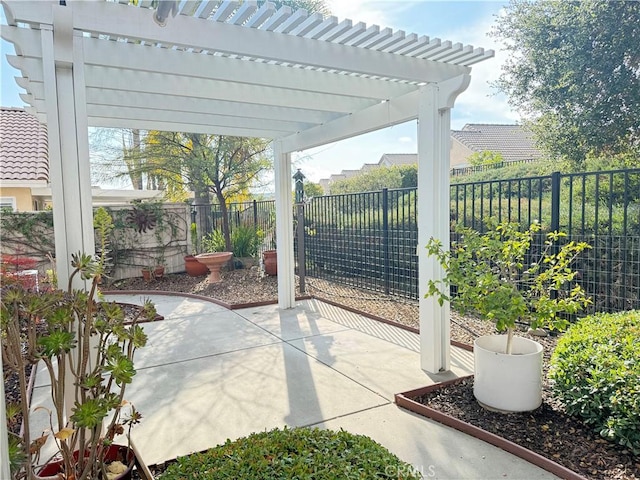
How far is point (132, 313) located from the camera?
6.14 m

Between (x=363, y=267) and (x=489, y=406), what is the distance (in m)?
4.30

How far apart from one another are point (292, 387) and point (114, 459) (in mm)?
1616

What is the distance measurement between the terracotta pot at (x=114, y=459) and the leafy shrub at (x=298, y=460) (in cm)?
41

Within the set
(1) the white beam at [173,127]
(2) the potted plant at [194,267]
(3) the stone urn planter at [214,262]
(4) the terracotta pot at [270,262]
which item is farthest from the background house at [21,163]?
(4) the terracotta pot at [270,262]

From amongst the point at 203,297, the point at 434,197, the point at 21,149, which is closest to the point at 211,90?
the point at 434,197

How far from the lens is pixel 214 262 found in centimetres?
809

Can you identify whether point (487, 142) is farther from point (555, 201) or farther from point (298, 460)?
point (298, 460)

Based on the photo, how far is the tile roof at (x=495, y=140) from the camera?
1984 cm

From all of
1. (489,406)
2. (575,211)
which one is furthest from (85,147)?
(575,211)

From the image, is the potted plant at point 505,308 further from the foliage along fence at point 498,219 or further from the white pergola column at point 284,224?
the white pergola column at point 284,224

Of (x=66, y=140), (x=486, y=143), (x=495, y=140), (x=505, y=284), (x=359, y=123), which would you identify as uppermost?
(x=495, y=140)

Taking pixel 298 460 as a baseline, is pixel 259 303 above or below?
below

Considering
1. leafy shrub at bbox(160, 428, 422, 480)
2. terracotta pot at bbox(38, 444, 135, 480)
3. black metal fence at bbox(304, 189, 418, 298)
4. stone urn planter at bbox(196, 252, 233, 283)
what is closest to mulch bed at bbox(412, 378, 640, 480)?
leafy shrub at bbox(160, 428, 422, 480)

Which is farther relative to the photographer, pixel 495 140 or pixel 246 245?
pixel 495 140
